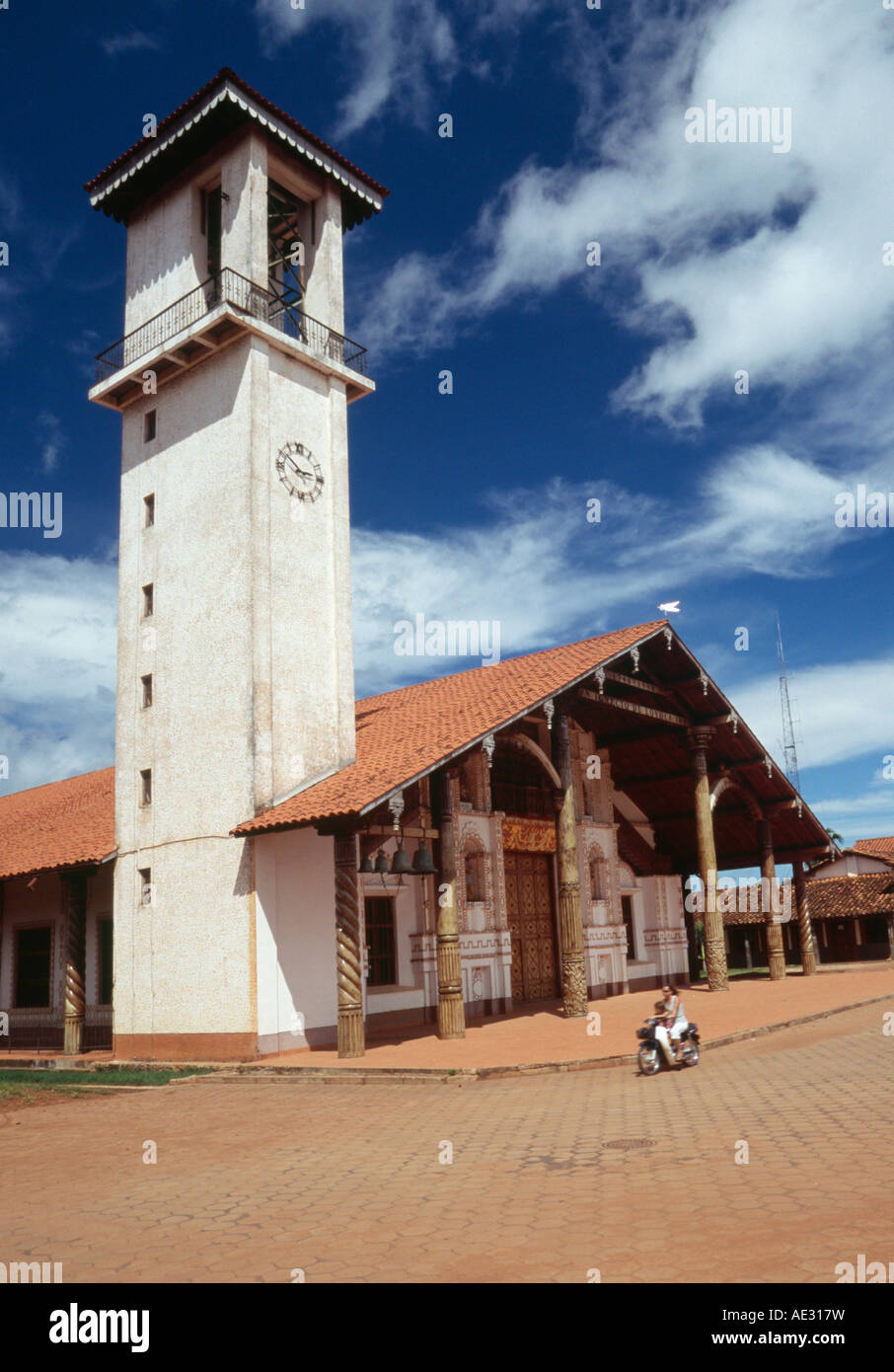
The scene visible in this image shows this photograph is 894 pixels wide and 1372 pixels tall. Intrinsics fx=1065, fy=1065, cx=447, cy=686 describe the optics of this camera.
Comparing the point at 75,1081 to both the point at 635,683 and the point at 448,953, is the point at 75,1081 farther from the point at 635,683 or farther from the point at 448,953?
the point at 635,683

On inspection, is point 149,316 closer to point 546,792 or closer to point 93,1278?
point 546,792

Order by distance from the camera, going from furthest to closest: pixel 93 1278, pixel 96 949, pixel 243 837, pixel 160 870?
pixel 96 949 → pixel 160 870 → pixel 243 837 → pixel 93 1278

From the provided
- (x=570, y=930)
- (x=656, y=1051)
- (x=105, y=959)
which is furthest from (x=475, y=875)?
(x=656, y=1051)

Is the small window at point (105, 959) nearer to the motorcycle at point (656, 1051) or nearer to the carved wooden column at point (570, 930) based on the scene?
the carved wooden column at point (570, 930)

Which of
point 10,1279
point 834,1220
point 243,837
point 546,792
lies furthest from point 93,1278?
point 546,792

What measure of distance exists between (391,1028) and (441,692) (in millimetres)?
6842

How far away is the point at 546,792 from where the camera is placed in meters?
24.6

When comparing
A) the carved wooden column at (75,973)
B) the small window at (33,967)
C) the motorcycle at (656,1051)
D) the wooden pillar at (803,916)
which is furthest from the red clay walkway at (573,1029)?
the small window at (33,967)

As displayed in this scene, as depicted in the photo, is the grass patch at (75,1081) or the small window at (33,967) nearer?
the grass patch at (75,1081)

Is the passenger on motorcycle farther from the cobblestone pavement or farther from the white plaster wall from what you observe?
the white plaster wall

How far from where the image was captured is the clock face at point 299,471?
19.2m

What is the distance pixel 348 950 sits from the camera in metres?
15.5

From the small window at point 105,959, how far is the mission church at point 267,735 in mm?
53

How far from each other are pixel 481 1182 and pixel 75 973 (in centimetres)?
1433
